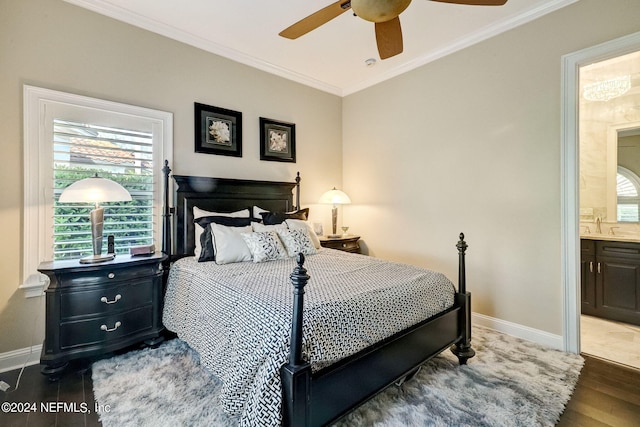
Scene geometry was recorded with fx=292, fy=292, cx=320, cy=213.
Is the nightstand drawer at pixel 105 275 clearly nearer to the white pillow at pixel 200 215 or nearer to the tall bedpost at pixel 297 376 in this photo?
the white pillow at pixel 200 215

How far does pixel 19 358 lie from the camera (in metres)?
2.33

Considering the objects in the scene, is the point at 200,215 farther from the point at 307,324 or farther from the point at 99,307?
the point at 307,324

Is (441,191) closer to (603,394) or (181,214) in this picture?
(603,394)

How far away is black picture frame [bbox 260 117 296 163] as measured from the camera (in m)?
3.74

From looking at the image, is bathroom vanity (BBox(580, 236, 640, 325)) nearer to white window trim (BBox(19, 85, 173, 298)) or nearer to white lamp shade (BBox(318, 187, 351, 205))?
white lamp shade (BBox(318, 187, 351, 205))

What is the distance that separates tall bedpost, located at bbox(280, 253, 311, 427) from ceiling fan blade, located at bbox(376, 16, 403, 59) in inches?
69.4

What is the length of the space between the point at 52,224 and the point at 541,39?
462 centimetres

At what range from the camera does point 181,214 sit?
9.94 ft

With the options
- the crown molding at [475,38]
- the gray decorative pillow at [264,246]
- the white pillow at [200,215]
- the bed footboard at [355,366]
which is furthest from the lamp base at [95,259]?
the crown molding at [475,38]

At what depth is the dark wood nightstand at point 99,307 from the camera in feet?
6.94

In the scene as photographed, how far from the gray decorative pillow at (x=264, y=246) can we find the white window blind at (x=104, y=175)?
1.09m

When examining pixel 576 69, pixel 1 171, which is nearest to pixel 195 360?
pixel 1 171

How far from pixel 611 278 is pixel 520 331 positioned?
1.41 metres

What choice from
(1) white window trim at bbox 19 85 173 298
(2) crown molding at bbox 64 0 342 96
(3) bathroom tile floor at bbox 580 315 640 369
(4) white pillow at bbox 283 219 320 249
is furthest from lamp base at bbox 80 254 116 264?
(3) bathroom tile floor at bbox 580 315 640 369
